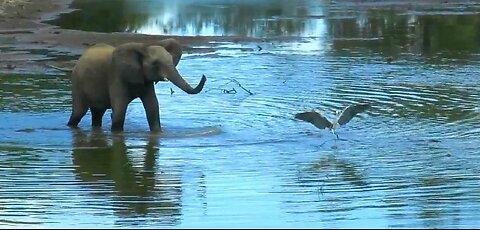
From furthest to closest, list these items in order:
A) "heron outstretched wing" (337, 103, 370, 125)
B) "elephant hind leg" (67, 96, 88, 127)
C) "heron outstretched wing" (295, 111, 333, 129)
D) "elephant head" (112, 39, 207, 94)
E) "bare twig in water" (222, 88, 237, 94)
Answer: "bare twig in water" (222, 88, 237, 94) < "elephant hind leg" (67, 96, 88, 127) < "elephant head" (112, 39, 207, 94) < "heron outstretched wing" (337, 103, 370, 125) < "heron outstretched wing" (295, 111, 333, 129)

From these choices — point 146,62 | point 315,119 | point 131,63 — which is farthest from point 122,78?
point 315,119

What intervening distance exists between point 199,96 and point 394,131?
5.44 metres

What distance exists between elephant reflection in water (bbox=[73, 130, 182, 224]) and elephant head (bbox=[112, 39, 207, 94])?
827 millimetres

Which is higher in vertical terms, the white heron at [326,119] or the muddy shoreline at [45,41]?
the white heron at [326,119]

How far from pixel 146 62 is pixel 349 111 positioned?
2696 mm

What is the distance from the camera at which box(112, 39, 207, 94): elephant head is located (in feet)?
50.9

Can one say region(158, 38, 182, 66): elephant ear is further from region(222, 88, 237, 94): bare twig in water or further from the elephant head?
region(222, 88, 237, 94): bare twig in water

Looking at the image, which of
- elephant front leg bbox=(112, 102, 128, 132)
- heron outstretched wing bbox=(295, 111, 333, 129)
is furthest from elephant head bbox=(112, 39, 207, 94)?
heron outstretched wing bbox=(295, 111, 333, 129)

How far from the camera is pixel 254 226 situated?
382 inches

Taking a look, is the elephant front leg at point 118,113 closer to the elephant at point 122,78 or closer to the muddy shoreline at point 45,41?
the elephant at point 122,78

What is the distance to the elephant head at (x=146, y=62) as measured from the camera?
50.9 feet

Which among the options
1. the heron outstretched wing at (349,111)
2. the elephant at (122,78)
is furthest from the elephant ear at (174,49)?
the heron outstretched wing at (349,111)

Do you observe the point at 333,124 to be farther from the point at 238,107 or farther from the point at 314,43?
the point at 314,43

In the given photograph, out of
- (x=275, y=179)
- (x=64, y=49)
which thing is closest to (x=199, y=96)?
(x=275, y=179)
